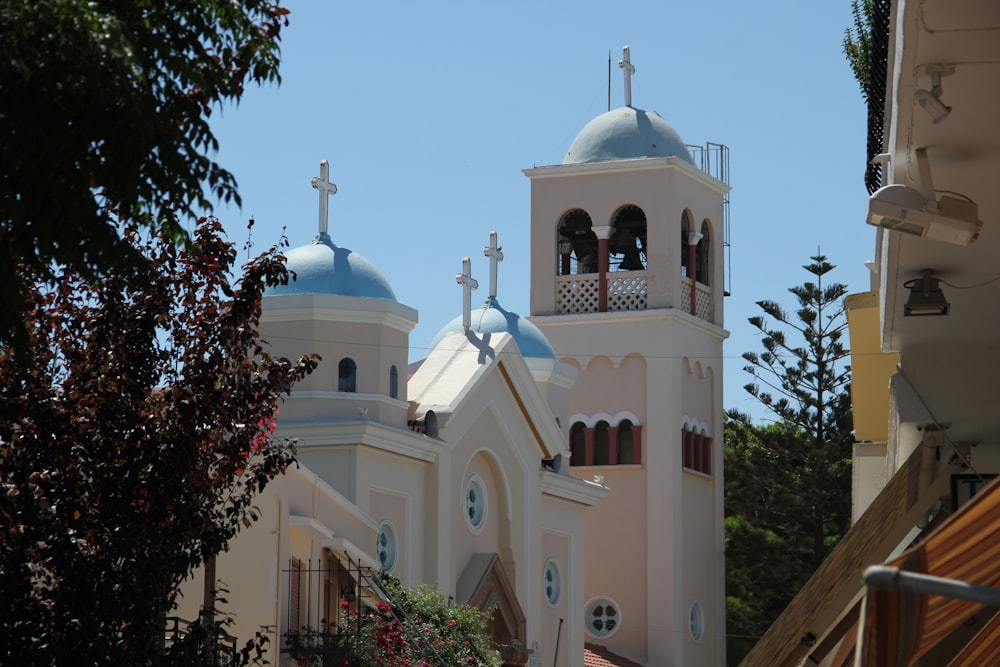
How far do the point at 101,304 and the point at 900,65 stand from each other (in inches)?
266

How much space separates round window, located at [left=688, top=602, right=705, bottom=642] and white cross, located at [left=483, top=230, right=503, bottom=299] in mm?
10000

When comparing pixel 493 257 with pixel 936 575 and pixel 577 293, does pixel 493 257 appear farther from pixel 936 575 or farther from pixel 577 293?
pixel 936 575

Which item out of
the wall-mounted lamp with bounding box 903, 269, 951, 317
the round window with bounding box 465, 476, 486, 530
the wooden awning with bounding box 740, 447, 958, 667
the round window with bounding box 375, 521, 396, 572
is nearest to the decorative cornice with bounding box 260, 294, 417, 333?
the round window with bounding box 375, 521, 396, 572

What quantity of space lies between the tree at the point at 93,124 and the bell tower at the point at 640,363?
33.8 m

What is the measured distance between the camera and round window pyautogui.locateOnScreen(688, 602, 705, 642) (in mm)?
41406

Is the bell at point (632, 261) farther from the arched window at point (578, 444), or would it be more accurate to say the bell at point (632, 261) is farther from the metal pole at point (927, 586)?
the metal pole at point (927, 586)

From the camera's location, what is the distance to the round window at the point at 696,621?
41.4m

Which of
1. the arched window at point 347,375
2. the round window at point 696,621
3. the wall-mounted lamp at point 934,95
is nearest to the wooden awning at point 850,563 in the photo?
the wall-mounted lamp at point 934,95

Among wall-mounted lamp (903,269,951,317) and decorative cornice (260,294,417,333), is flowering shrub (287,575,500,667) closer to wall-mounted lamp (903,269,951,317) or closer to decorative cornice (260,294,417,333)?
decorative cornice (260,294,417,333)

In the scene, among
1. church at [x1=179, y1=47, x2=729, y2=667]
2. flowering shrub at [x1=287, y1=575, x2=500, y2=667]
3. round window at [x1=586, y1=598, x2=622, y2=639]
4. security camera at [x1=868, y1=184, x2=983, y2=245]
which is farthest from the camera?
round window at [x1=586, y1=598, x2=622, y2=639]

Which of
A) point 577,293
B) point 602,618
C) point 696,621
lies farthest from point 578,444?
point 696,621

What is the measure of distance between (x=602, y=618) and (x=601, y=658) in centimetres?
196

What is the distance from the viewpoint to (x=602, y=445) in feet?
137

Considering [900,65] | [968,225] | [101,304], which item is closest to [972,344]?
[968,225]
